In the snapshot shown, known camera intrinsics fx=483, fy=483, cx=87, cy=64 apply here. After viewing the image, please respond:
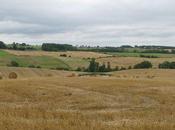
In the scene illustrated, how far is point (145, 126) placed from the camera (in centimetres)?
1215

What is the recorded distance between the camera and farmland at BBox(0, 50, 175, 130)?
12.5 meters

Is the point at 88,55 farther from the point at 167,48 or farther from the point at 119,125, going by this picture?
the point at 119,125

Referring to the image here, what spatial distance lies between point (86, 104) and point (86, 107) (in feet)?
5.49

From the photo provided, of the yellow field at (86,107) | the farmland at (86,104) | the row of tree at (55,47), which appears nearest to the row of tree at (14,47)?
the row of tree at (55,47)

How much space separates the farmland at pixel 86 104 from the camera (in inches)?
493

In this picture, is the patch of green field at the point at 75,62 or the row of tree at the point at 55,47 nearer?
the patch of green field at the point at 75,62

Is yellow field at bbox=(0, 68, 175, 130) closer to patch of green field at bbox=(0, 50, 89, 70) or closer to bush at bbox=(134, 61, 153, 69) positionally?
patch of green field at bbox=(0, 50, 89, 70)

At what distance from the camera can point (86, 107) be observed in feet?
80.6

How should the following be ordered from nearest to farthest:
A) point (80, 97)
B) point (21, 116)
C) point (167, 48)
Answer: point (21, 116) → point (80, 97) → point (167, 48)

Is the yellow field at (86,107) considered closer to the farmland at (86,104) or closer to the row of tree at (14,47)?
the farmland at (86,104)

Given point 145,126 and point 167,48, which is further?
point 167,48

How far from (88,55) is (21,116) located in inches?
4648

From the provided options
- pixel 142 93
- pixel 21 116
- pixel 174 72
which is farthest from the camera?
pixel 174 72

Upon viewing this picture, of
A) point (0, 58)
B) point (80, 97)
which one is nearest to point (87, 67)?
point (0, 58)
